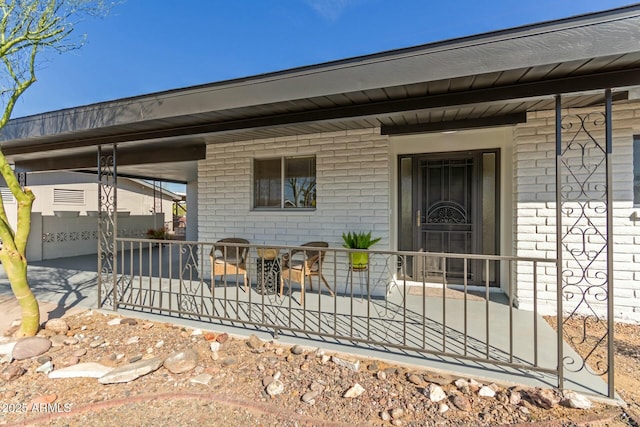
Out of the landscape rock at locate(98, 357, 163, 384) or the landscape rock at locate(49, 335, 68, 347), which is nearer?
the landscape rock at locate(98, 357, 163, 384)

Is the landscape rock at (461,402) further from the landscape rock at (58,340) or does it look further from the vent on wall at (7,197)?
the vent on wall at (7,197)

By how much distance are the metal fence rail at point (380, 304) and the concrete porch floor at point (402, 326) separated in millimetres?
14

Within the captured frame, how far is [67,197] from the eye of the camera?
11.3 meters

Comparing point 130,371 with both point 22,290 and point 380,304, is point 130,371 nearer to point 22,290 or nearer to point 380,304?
point 22,290

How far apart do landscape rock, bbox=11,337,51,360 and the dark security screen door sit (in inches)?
168

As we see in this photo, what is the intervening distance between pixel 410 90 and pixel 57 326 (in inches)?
164

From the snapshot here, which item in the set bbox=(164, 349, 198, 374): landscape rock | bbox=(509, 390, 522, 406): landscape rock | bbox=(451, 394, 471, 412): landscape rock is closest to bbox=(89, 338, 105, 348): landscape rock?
bbox=(164, 349, 198, 374): landscape rock

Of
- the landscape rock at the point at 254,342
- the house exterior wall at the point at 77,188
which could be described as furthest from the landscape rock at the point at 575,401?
the house exterior wall at the point at 77,188

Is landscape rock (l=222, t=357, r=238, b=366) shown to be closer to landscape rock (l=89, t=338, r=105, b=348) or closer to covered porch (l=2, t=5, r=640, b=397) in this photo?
covered porch (l=2, t=5, r=640, b=397)

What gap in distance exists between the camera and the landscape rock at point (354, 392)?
2.09 metres

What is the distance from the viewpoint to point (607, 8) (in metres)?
1.79

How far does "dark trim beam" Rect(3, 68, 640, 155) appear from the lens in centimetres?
204

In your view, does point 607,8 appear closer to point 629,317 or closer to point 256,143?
point 629,317

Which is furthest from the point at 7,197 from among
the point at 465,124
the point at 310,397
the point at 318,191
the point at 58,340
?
the point at 465,124
